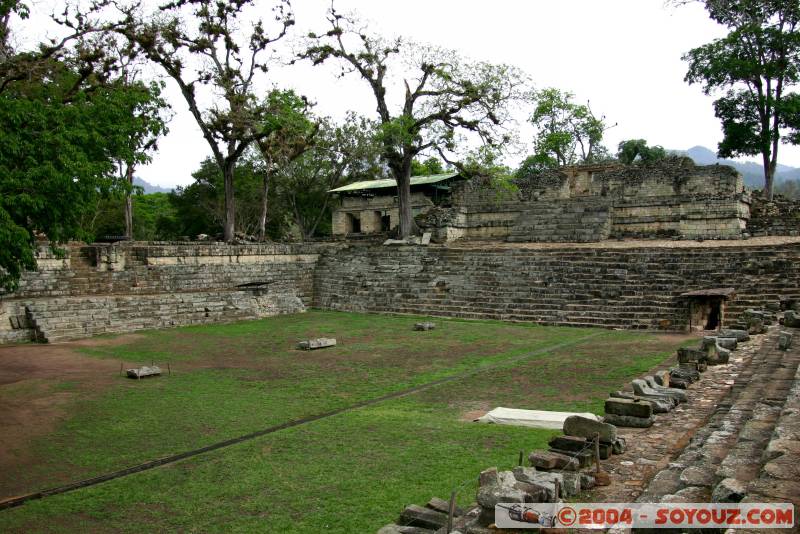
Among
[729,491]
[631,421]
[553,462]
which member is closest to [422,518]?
[553,462]

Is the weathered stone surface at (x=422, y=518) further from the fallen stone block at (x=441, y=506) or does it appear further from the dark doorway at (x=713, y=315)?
the dark doorway at (x=713, y=315)

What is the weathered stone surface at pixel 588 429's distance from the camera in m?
6.06

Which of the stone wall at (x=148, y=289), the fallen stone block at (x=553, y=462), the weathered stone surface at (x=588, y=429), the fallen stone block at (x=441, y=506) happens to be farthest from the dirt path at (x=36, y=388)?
the weathered stone surface at (x=588, y=429)

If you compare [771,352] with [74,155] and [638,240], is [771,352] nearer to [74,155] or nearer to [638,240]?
[74,155]

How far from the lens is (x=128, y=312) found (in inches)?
671

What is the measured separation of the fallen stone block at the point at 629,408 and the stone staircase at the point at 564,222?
18118 millimetres

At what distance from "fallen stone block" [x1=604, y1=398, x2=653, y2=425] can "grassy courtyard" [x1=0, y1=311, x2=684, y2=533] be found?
3.15 feet

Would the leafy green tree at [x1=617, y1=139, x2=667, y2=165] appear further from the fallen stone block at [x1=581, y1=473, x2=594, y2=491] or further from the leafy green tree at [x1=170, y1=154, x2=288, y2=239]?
the fallen stone block at [x1=581, y1=473, x2=594, y2=491]

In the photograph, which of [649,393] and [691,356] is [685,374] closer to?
[691,356]

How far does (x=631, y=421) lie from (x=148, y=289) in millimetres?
16265

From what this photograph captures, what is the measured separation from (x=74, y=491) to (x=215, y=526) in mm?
1795

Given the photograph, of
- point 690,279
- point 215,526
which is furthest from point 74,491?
point 690,279

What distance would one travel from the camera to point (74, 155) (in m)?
8.97

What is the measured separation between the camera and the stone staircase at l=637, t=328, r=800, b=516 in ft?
13.7
